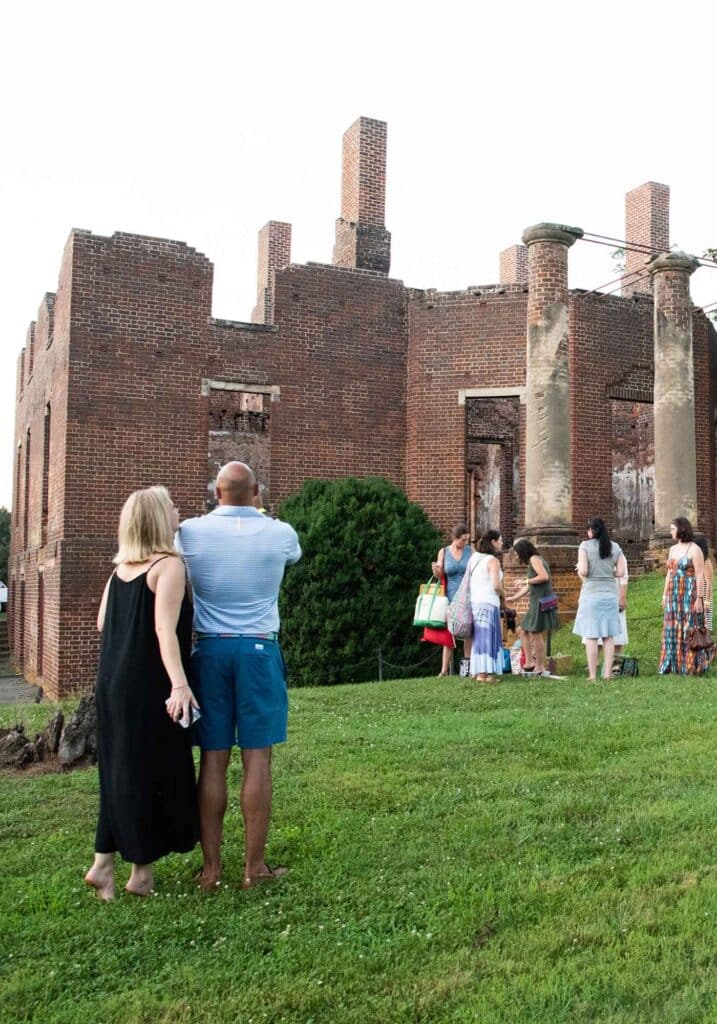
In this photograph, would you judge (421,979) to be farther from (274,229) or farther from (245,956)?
(274,229)

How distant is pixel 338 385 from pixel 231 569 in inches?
567

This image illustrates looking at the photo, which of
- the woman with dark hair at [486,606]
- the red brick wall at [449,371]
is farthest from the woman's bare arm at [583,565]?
the red brick wall at [449,371]

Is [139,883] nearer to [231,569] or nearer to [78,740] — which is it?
[231,569]

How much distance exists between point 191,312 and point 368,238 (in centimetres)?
487

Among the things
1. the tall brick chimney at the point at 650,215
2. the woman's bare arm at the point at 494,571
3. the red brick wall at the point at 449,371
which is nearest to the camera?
the woman's bare arm at the point at 494,571

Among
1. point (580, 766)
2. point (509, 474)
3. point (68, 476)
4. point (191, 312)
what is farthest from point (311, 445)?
point (580, 766)

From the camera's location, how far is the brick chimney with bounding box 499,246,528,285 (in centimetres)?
2930

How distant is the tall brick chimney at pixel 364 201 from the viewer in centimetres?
2016

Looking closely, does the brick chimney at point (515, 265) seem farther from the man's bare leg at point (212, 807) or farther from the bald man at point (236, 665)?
the man's bare leg at point (212, 807)

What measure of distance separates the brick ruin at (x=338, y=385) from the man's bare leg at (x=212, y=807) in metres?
11.6

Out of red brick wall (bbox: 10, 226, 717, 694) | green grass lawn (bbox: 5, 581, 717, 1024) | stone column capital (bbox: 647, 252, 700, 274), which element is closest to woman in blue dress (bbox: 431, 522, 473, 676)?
green grass lawn (bbox: 5, 581, 717, 1024)

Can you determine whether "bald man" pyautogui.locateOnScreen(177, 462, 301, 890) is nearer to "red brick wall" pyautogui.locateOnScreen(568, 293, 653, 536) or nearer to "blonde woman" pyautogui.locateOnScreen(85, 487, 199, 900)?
"blonde woman" pyautogui.locateOnScreen(85, 487, 199, 900)

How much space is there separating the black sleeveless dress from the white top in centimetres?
617

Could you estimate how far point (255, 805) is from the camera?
408 cm
